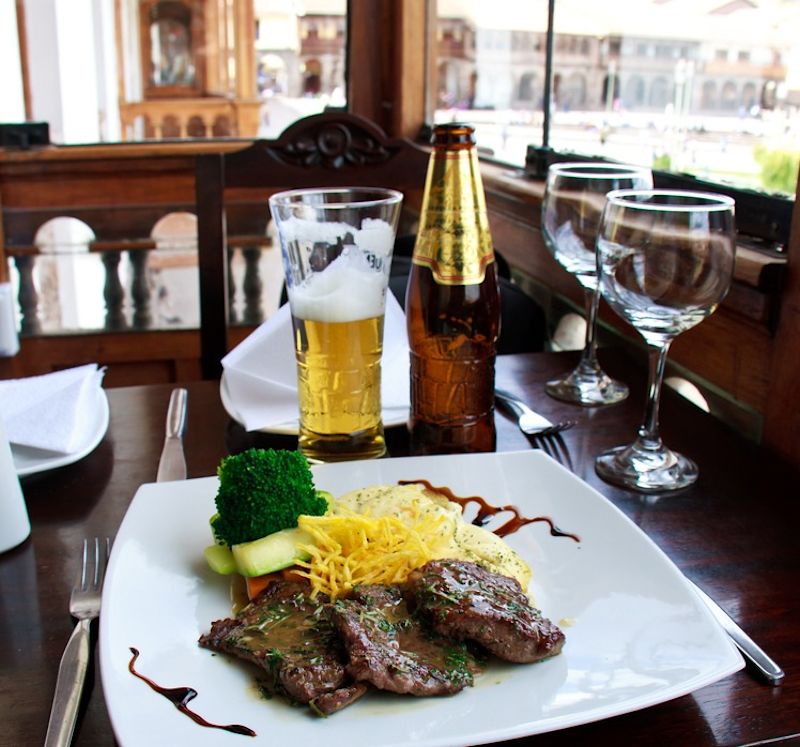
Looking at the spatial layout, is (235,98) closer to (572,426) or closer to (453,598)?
(572,426)

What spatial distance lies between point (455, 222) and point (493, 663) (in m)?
0.49

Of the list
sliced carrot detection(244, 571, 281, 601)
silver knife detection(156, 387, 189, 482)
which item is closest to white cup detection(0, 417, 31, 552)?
silver knife detection(156, 387, 189, 482)

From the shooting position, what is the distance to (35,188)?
9.26ft

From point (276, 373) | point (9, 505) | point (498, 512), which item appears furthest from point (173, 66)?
point (498, 512)

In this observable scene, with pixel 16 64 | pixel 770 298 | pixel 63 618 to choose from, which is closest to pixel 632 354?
pixel 770 298

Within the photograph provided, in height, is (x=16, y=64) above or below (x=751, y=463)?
above

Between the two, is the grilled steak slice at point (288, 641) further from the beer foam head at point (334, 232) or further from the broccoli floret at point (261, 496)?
the beer foam head at point (334, 232)

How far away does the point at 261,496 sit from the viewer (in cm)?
69

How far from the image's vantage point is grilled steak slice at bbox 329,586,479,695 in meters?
0.52

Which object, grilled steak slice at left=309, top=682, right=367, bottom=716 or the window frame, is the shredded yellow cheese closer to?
grilled steak slice at left=309, top=682, right=367, bottom=716

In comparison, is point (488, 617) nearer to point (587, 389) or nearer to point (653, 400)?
point (653, 400)

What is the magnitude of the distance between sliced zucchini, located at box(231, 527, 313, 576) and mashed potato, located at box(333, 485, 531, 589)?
0.07m

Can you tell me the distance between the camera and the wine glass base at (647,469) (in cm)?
89

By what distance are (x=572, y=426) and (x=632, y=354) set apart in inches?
16.4
